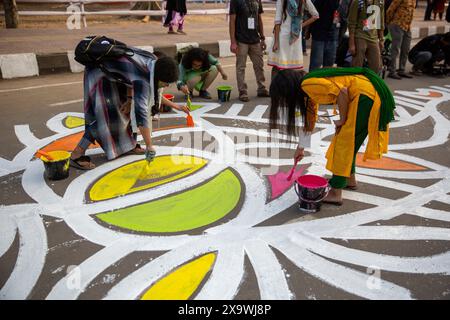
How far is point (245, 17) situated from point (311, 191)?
3370 millimetres

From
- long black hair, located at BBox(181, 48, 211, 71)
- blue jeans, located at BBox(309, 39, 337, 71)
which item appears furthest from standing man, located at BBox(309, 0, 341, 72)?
long black hair, located at BBox(181, 48, 211, 71)

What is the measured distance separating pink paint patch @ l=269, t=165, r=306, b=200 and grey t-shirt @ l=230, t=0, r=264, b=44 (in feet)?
8.54

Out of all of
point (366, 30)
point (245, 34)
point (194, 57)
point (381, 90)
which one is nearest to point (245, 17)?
point (245, 34)

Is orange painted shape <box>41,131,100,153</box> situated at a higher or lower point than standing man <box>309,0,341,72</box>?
lower

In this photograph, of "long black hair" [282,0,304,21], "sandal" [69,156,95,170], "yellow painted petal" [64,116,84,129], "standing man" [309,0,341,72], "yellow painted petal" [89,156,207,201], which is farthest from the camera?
"standing man" [309,0,341,72]

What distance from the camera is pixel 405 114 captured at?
5.57 metres

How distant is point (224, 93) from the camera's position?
5805 mm

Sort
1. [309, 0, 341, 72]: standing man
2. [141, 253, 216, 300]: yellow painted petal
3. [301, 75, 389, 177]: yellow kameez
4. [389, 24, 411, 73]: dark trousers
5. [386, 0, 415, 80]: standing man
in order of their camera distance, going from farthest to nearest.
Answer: [389, 24, 411, 73]: dark trousers < [386, 0, 415, 80]: standing man < [309, 0, 341, 72]: standing man < [301, 75, 389, 177]: yellow kameez < [141, 253, 216, 300]: yellow painted petal

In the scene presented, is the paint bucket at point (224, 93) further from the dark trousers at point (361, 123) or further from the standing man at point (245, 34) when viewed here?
the dark trousers at point (361, 123)

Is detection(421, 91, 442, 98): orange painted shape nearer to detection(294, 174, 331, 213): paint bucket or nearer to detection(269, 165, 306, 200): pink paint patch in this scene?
detection(269, 165, 306, 200): pink paint patch

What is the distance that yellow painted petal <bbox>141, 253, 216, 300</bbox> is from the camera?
2.24m

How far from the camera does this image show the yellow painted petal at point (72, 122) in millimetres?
4875

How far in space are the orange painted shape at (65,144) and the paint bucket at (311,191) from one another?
2.26 m

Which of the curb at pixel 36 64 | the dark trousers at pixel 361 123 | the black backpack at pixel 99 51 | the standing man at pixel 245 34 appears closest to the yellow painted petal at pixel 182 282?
the dark trousers at pixel 361 123
